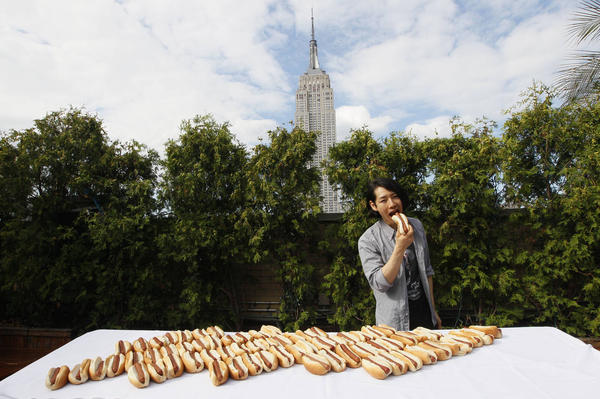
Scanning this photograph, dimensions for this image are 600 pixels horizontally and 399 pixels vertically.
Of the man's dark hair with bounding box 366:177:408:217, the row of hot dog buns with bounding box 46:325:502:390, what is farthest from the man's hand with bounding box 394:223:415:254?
the row of hot dog buns with bounding box 46:325:502:390

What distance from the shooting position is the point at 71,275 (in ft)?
16.1

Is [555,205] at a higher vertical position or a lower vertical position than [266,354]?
higher

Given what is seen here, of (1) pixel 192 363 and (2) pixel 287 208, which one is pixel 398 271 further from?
(2) pixel 287 208

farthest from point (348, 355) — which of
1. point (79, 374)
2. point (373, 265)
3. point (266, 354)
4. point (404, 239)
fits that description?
point (79, 374)

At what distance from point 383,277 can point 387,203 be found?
591mm

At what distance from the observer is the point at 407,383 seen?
1.50 meters

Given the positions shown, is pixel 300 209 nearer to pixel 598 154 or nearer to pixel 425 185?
pixel 425 185

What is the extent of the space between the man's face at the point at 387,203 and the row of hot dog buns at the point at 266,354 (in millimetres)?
971

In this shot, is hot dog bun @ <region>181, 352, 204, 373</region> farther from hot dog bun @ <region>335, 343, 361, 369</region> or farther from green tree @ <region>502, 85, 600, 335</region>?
green tree @ <region>502, 85, 600, 335</region>

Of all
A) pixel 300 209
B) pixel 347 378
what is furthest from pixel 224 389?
pixel 300 209

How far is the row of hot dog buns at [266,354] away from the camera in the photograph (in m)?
1.57

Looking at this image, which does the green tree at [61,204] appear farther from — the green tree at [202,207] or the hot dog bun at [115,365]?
the hot dog bun at [115,365]

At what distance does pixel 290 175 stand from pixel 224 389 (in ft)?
10.3

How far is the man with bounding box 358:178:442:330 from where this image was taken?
266cm
